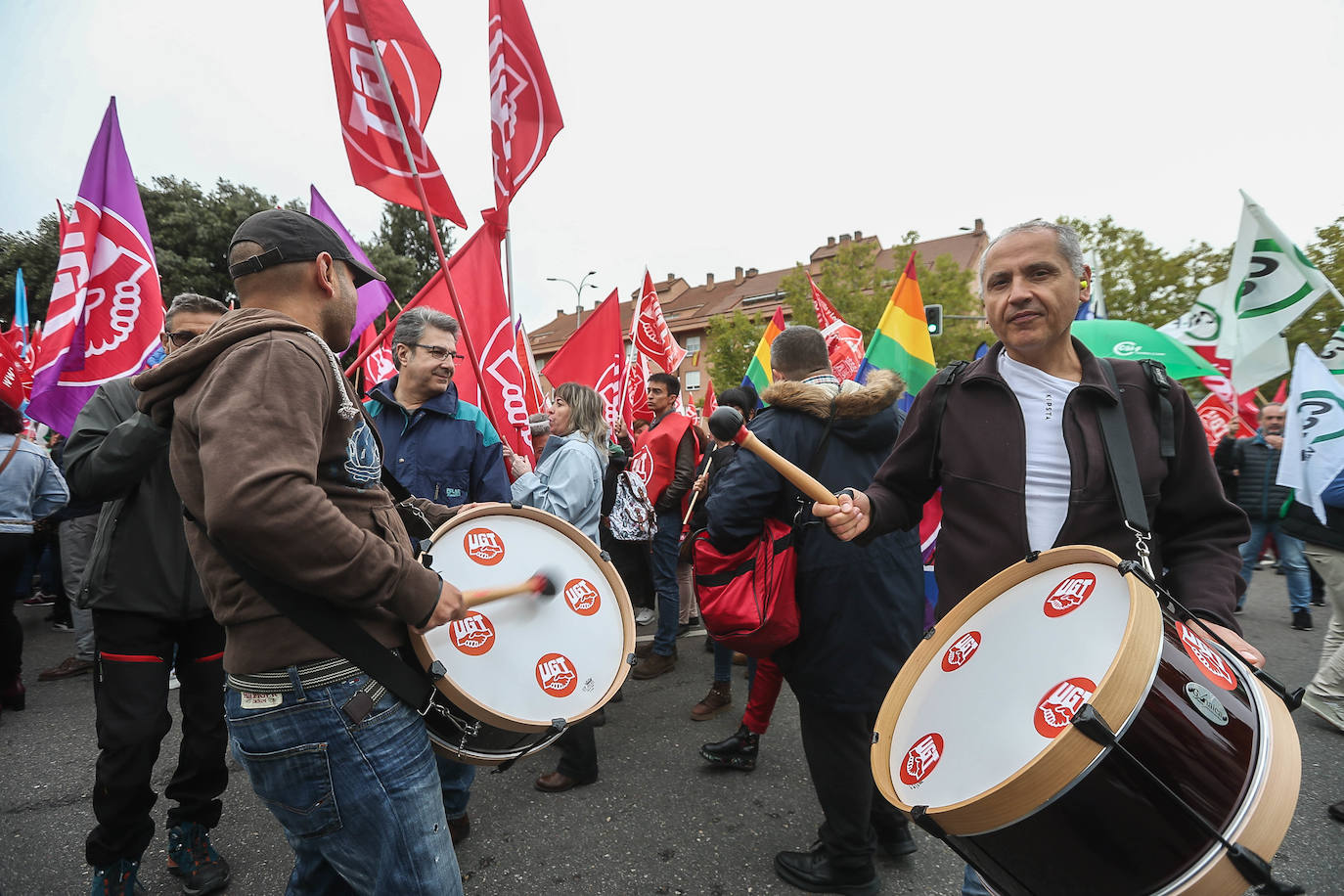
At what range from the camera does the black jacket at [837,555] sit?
8.18 ft

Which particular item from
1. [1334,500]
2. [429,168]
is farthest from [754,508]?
[1334,500]

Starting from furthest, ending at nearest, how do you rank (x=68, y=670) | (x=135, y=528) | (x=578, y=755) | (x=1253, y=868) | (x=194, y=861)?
(x=68, y=670) → (x=578, y=755) → (x=194, y=861) → (x=135, y=528) → (x=1253, y=868)

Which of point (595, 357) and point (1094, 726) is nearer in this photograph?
point (1094, 726)

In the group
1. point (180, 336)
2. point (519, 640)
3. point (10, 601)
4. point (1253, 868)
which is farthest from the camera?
point (10, 601)

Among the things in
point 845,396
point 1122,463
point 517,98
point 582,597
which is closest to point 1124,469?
point 1122,463

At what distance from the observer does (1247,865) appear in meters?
1.08

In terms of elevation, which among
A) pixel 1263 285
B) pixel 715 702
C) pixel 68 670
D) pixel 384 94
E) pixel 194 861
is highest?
pixel 384 94

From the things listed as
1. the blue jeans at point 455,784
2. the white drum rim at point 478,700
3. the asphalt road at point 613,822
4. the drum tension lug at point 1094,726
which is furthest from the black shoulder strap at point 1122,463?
the blue jeans at point 455,784

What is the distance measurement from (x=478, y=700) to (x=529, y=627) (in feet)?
1.04

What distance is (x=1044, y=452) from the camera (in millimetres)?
1736

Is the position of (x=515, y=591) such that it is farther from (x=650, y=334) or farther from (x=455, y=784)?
(x=650, y=334)

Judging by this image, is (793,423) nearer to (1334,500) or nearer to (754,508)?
(754,508)

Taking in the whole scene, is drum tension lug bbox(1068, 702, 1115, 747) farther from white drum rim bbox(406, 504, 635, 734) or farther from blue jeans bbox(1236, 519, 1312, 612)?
blue jeans bbox(1236, 519, 1312, 612)

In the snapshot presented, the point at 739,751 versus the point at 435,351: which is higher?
the point at 435,351
